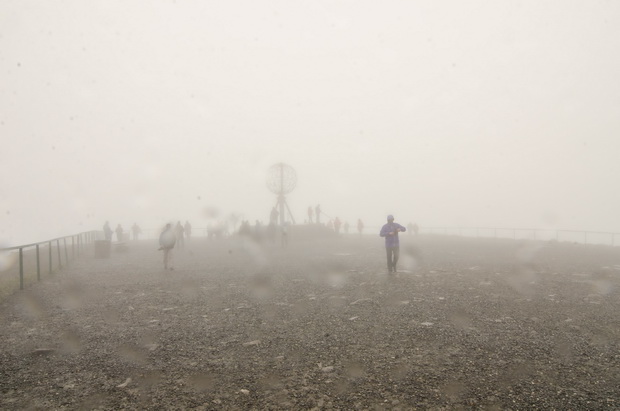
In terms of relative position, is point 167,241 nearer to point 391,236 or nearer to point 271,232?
point 391,236

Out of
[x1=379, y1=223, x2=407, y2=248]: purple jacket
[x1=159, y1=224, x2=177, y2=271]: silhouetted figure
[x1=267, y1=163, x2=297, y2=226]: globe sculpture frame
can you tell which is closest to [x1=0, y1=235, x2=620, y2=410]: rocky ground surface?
[x1=379, y1=223, x2=407, y2=248]: purple jacket

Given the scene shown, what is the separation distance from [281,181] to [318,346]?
36.5 meters

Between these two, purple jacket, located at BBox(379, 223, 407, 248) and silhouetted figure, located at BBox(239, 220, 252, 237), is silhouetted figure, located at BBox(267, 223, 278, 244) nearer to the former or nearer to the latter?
silhouetted figure, located at BBox(239, 220, 252, 237)

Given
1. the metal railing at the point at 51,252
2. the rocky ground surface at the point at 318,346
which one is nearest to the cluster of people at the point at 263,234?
the rocky ground surface at the point at 318,346

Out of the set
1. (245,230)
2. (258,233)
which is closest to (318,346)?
(258,233)

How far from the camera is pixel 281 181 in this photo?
41.5 m

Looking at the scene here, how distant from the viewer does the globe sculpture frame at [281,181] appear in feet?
136

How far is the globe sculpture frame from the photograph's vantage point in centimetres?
4136

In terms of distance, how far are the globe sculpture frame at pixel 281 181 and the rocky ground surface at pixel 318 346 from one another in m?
30.9

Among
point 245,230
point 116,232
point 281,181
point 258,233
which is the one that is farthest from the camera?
point 281,181

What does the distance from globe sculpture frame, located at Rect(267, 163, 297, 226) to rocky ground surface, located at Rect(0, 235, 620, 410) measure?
101 ft

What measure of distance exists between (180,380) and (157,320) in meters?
3.13

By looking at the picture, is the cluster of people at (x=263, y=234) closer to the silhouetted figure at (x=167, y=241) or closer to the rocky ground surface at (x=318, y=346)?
the silhouetted figure at (x=167, y=241)

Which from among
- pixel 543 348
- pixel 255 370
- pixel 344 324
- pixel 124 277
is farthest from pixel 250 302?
pixel 124 277
